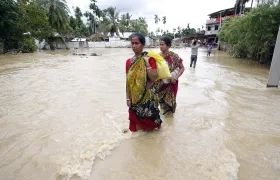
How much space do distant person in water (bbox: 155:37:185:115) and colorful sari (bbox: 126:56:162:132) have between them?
28.2 inches

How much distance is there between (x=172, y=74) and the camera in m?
3.65

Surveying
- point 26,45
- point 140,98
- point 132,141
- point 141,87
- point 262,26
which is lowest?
point 132,141

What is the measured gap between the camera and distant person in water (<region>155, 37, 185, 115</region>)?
3.60 m

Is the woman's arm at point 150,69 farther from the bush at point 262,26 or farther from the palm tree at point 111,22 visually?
the palm tree at point 111,22

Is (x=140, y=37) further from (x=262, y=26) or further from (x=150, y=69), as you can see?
(x=262, y=26)

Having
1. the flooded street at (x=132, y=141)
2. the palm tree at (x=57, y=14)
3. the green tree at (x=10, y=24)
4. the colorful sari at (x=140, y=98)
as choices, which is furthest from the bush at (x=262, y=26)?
the palm tree at (x=57, y=14)

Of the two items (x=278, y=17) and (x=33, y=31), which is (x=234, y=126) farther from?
(x=33, y=31)

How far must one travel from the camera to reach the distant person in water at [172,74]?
3600 mm

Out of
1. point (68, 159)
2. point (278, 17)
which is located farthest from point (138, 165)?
point (278, 17)

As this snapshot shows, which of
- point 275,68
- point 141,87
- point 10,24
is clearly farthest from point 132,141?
point 10,24

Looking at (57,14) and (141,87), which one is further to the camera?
(57,14)

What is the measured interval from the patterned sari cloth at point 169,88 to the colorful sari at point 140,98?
0.71 meters

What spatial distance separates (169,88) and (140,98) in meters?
1.17

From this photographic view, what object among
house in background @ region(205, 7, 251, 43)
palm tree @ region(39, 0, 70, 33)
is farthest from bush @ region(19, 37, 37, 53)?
house in background @ region(205, 7, 251, 43)
